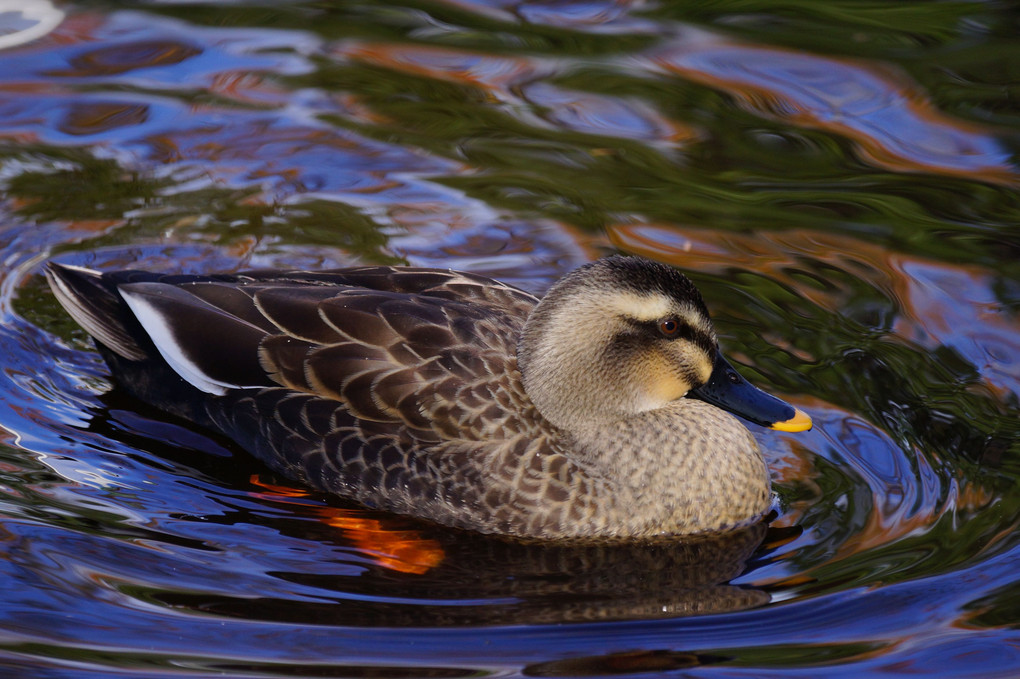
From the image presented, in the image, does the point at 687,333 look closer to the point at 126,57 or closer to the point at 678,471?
the point at 678,471

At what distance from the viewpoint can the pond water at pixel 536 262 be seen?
5000 millimetres

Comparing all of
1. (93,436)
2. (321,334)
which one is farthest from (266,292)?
(93,436)

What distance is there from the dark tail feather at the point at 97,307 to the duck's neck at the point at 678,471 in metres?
2.43

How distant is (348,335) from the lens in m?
6.07

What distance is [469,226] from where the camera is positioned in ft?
26.7

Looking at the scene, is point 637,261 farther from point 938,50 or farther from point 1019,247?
point 938,50

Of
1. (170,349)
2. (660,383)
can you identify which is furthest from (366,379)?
(660,383)

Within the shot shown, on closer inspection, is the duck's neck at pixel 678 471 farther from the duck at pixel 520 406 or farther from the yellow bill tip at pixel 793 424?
the yellow bill tip at pixel 793 424

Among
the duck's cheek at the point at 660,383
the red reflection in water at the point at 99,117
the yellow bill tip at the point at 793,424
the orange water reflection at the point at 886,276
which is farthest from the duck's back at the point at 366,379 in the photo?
→ the red reflection in water at the point at 99,117

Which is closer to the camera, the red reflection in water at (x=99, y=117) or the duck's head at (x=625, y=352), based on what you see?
the duck's head at (x=625, y=352)

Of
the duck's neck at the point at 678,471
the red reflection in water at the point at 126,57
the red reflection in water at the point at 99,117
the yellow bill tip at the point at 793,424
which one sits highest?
the red reflection in water at the point at 126,57

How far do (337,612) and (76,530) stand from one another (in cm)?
125

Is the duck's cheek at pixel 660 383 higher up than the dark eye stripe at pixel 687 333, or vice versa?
the dark eye stripe at pixel 687 333

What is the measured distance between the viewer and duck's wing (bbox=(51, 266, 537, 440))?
233 inches
